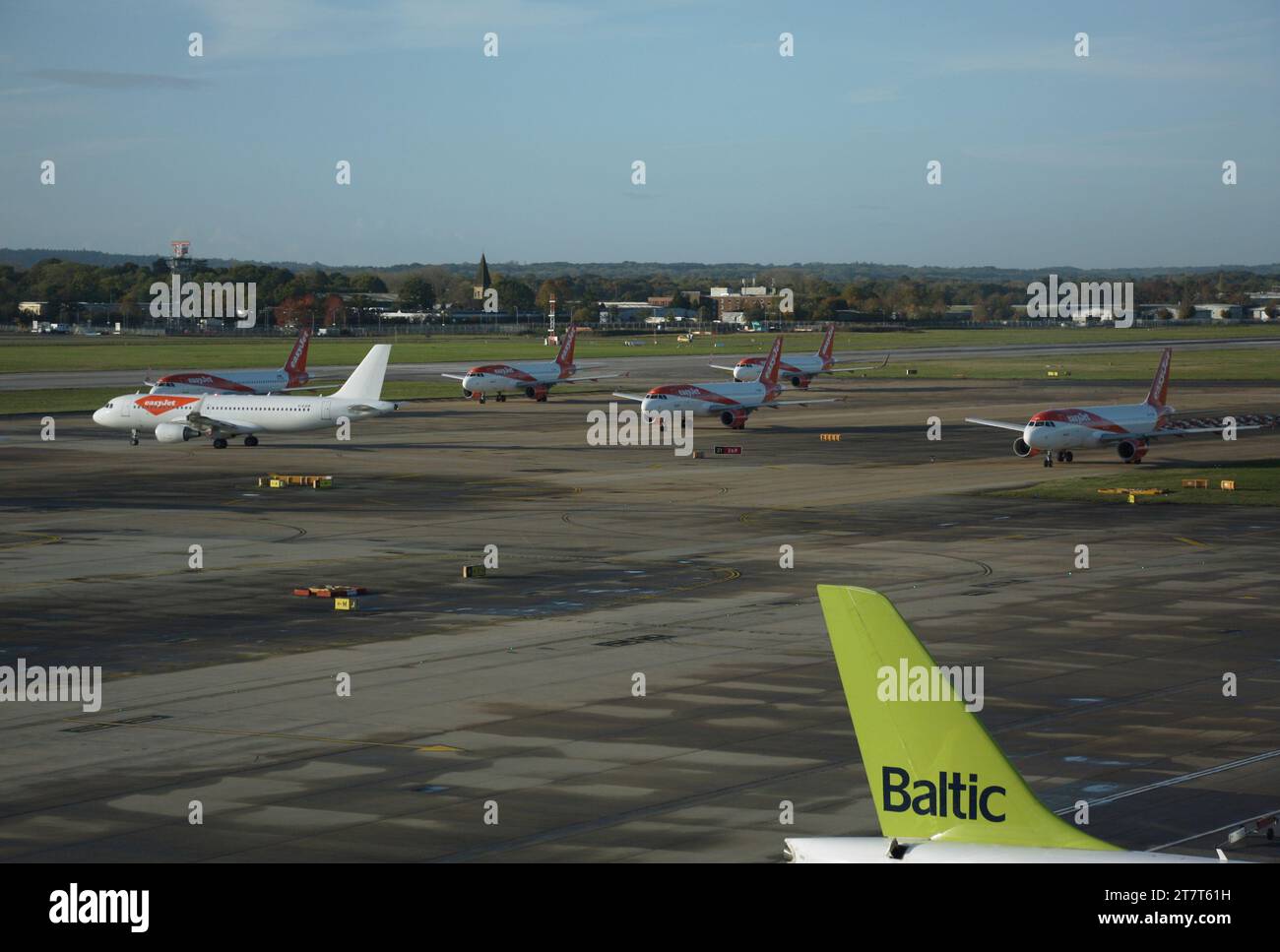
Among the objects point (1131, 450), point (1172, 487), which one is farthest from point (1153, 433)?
point (1172, 487)

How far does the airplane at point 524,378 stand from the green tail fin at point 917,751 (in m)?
122

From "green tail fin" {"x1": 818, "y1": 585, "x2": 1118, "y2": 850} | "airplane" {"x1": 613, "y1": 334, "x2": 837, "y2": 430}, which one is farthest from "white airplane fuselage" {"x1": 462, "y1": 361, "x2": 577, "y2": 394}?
"green tail fin" {"x1": 818, "y1": 585, "x2": 1118, "y2": 850}

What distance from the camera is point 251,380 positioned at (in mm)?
123000

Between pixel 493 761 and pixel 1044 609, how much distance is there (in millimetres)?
21511

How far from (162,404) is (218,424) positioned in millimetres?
4500

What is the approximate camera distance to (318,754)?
29.7 meters

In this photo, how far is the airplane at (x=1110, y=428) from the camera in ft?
273

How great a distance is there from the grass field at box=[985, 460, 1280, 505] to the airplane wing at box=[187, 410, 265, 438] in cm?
4738

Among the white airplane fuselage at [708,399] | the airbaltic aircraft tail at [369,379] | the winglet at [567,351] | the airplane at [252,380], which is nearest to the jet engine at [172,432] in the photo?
the airbaltic aircraft tail at [369,379]

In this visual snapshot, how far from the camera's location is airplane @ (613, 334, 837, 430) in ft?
349

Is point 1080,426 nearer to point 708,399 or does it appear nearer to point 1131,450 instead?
point 1131,450

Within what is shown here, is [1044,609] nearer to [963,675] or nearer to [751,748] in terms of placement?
[963,675]

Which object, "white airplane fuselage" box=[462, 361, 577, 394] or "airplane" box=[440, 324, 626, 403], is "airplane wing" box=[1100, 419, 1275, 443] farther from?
"white airplane fuselage" box=[462, 361, 577, 394]

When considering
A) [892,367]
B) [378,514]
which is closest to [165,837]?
[378,514]
